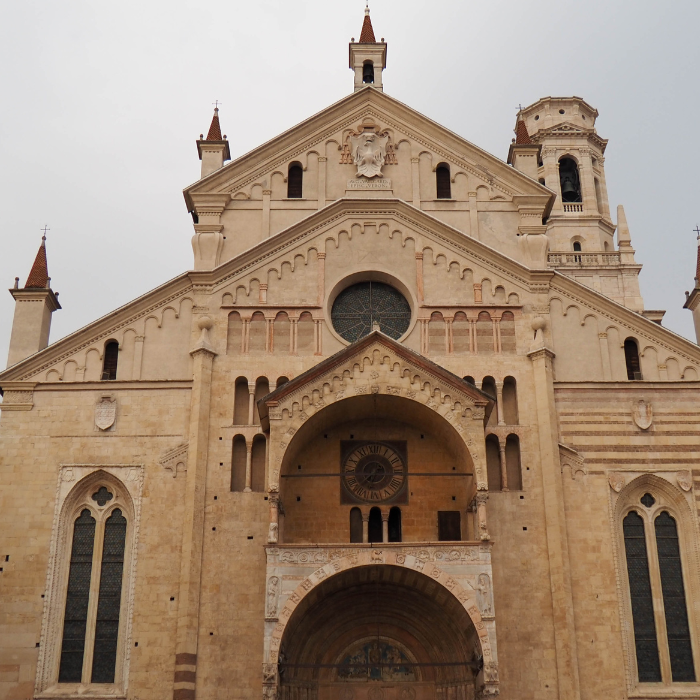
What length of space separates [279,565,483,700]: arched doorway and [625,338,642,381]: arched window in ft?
24.9

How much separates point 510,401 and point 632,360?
11.1 ft

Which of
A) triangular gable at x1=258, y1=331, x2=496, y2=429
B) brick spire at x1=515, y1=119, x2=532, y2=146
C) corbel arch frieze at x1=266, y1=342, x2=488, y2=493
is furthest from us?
brick spire at x1=515, y1=119, x2=532, y2=146

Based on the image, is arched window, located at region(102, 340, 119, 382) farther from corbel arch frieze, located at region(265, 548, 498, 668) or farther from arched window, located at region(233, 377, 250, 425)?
corbel arch frieze, located at region(265, 548, 498, 668)

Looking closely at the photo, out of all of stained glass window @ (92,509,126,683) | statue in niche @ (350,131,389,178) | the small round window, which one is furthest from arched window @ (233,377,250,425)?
statue in niche @ (350,131,389,178)

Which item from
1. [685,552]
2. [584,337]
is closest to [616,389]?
[584,337]

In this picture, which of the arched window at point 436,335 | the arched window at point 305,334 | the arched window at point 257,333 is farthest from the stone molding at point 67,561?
the arched window at point 436,335

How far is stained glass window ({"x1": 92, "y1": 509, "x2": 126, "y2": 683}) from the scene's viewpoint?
71.8ft

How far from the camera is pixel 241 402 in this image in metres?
24.2

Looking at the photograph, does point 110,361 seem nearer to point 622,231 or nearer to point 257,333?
point 257,333

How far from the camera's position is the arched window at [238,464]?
23312 mm

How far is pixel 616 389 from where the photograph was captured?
24.0 meters

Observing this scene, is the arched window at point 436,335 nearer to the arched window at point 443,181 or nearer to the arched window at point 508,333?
the arched window at point 508,333

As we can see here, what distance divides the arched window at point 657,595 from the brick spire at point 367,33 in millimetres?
16018

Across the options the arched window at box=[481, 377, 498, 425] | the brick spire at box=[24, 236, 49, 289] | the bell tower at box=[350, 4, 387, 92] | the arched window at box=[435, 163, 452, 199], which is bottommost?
the arched window at box=[481, 377, 498, 425]
